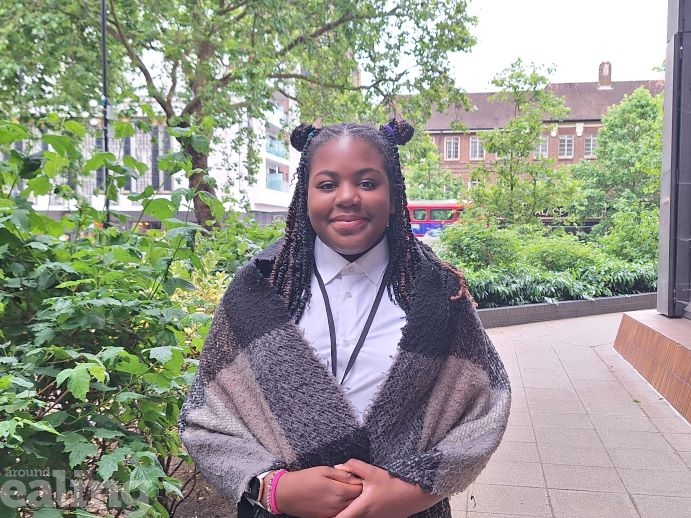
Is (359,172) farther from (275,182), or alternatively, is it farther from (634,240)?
(275,182)

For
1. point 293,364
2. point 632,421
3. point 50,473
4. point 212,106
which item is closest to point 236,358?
point 293,364

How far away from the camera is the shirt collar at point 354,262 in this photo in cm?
164

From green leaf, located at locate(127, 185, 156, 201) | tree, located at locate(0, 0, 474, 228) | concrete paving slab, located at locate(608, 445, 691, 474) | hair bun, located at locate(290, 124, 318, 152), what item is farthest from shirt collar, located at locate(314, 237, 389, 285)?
tree, located at locate(0, 0, 474, 228)

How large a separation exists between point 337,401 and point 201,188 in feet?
13.6

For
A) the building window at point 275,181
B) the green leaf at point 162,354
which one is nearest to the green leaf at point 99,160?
the green leaf at point 162,354

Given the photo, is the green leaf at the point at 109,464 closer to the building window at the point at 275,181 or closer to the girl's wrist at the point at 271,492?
the girl's wrist at the point at 271,492

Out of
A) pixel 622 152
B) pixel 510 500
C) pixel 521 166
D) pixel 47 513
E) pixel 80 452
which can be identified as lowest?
pixel 510 500

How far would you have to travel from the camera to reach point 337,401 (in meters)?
1.47

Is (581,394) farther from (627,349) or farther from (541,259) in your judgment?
(541,259)

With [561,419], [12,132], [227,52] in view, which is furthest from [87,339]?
[227,52]

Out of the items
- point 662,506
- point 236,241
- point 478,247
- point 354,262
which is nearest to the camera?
point 354,262

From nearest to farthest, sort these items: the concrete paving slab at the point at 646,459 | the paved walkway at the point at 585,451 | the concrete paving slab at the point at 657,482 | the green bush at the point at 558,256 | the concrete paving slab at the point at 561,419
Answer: the paved walkway at the point at 585,451 < the concrete paving slab at the point at 657,482 < the concrete paving slab at the point at 646,459 < the concrete paving slab at the point at 561,419 < the green bush at the point at 558,256

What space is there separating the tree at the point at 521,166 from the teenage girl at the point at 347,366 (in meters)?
15.8

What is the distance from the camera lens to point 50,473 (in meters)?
1.94
